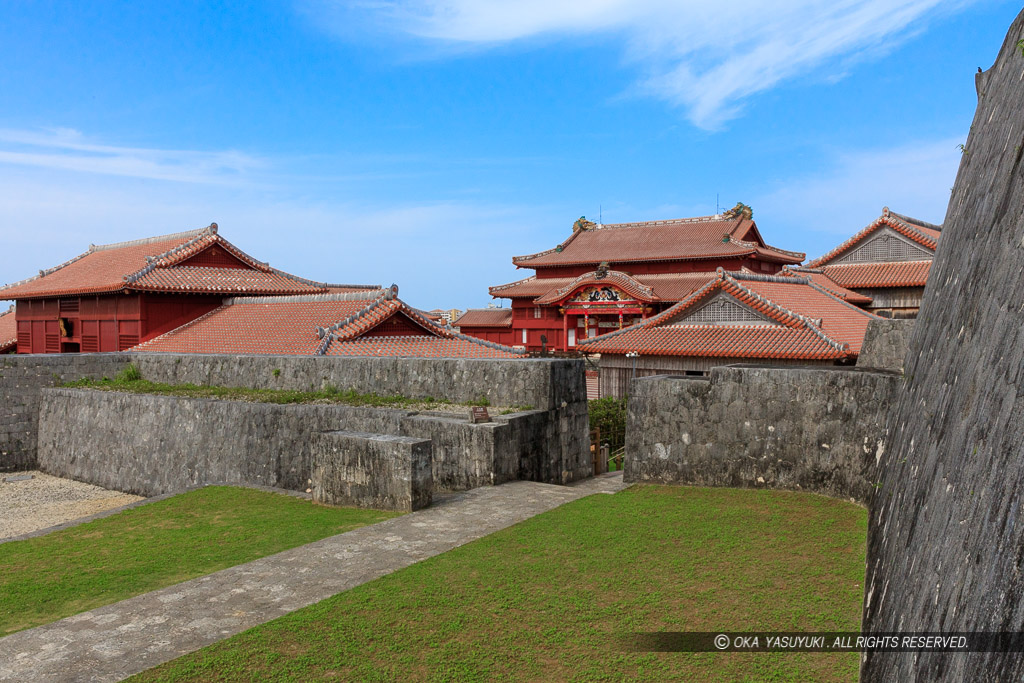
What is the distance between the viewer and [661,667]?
15.5 feet

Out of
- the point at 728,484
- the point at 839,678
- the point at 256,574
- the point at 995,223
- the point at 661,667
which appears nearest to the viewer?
the point at 995,223

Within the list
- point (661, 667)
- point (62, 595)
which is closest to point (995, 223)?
point (661, 667)

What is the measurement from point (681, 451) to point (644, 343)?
10.9 m

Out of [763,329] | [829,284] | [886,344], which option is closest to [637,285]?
[829,284]

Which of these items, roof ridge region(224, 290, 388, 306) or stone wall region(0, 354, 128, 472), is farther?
roof ridge region(224, 290, 388, 306)

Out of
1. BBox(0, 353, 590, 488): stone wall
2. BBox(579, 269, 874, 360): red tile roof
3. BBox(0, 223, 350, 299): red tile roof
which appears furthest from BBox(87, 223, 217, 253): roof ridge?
BBox(579, 269, 874, 360): red tile roof

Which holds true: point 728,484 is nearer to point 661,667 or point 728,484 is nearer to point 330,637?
point 661,667

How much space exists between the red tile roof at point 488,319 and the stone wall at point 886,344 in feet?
104

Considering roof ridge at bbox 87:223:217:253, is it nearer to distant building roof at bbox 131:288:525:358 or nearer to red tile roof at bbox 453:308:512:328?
distant building roof at bbox 131:288:525:358

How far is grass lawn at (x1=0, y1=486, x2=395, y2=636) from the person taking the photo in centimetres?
687

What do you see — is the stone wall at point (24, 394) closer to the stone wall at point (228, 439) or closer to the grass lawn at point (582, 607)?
the stone wall at point (228, 439)

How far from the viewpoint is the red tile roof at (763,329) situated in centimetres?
1772

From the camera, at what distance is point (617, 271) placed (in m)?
37.7

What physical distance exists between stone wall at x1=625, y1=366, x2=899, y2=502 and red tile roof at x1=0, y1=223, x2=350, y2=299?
18.2 metres
